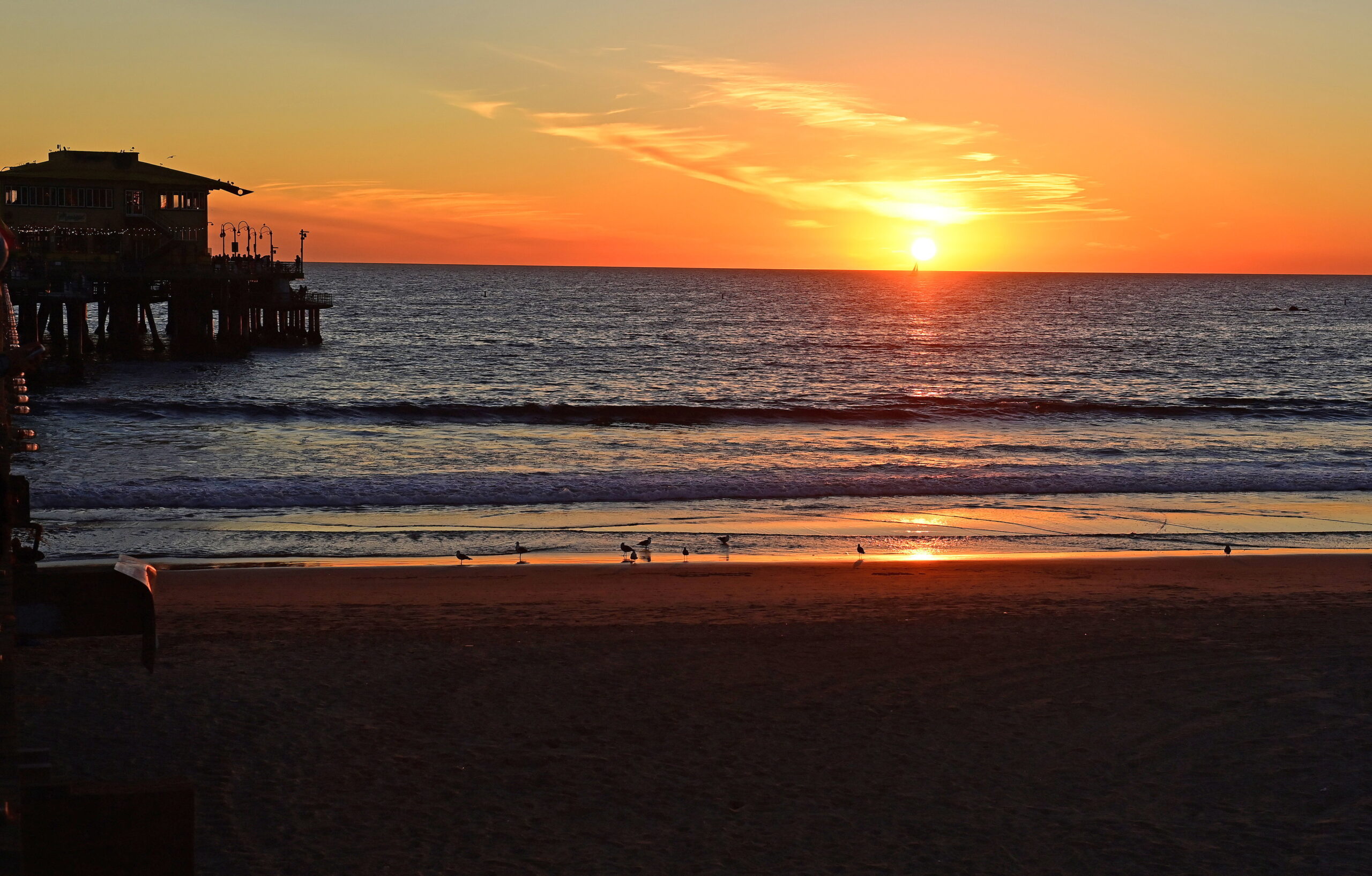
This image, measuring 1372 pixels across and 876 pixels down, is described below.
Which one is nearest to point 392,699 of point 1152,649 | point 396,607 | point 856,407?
point 396,607

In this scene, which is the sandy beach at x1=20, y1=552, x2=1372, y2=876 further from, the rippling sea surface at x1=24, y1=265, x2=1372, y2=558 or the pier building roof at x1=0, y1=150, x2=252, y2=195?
the pier building roof at x1=0, y1=150, x2=252, y2=195

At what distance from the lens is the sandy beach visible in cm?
664

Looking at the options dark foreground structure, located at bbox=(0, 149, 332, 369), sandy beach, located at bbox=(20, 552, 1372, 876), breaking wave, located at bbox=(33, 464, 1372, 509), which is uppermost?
dark foreground structure, located at bbox=(0, 149, 332, 369)

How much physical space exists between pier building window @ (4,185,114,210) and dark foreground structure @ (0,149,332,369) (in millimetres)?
44

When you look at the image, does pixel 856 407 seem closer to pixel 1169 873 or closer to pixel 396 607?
pixel 396 607

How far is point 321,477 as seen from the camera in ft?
76.0

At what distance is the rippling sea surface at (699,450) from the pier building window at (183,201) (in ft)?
24.0

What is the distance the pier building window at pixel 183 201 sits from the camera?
5306cm

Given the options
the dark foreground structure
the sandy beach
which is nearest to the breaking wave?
the sandy beach

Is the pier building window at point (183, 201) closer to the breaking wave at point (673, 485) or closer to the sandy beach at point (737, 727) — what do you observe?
the breaking wave at point (673, 485)

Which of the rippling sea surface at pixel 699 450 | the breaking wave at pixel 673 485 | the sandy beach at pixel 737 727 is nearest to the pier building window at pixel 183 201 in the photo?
the rippling sea surface at pixel 699 450

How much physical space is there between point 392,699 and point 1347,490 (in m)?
20.9

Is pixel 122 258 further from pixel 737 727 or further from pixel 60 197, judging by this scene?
pixel 737 727

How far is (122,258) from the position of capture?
5059 centimetres
